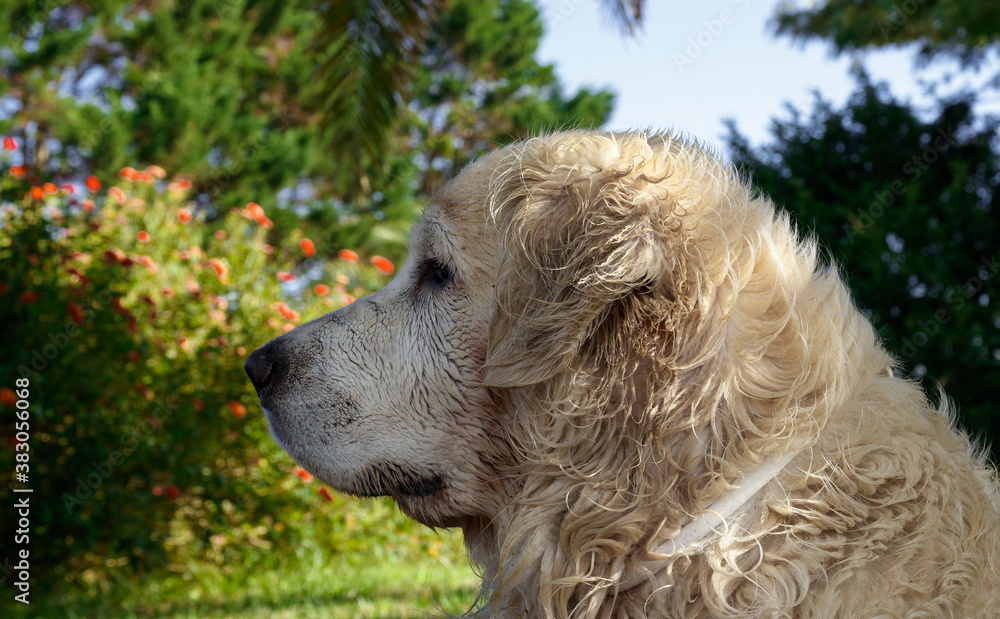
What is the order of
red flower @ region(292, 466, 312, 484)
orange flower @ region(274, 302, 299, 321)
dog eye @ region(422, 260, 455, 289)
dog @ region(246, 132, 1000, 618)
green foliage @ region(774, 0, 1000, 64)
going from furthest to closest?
green foliage @ region(774, 0, 1000, 64)
orange flower @ region(274, 302, 299, 321)
red flower @ region(292, 466, 312, 484)
dog eye @ region(422, 260, 455, 289)
dog @ region(246, 132, 1000, 618)

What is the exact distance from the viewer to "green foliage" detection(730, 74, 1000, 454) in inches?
206

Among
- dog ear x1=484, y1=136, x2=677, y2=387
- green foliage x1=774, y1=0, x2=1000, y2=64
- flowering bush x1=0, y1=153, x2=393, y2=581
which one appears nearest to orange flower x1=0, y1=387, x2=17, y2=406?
flowering bush x1=0, y1=153, x2=393, y2=581

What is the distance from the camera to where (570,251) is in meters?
1.72

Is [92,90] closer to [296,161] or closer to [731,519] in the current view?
[296,161]

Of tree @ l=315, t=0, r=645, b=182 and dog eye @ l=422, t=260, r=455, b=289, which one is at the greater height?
tree @ l=315, t=0, r=645, b=182

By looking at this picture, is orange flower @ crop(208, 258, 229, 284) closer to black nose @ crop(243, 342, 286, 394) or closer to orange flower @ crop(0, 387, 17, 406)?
orange flower @ crop(0, 387, 17, 406)

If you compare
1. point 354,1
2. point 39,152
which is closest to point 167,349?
point 354,1

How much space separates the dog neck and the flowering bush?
3937 millimetres

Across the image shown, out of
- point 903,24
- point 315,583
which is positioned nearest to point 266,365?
point 315,583

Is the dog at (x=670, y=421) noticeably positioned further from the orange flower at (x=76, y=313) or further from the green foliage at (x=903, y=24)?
the green foliage at (x=903, y=24)

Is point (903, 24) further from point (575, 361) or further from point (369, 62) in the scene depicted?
point (575, 361)

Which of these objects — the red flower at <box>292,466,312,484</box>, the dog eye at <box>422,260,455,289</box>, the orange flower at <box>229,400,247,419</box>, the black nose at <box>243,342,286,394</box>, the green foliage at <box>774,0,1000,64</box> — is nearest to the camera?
the dog eye at <box>422,260,455,289</box>

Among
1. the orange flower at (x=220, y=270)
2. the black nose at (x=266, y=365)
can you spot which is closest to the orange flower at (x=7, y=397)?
the orange flower at (x=220, y=270)

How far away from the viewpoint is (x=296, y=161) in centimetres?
1630
